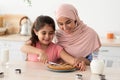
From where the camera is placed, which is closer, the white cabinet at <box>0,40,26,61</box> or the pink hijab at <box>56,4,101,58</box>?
the pink hijab at <box>56,4,101,58</box>

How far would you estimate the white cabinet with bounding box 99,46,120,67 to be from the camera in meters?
3.45

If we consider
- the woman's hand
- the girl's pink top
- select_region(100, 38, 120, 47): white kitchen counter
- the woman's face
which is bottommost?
the woman's hand

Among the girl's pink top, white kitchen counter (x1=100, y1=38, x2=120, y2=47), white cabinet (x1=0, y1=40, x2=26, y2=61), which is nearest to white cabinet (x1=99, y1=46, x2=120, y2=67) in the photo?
white kitchen counter (x1=100, y1=38, x2=120, y2=47)

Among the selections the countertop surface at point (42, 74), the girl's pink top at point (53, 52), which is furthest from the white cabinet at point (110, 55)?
the countertop surface at point (42, 74)

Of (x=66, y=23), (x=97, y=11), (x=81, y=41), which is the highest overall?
(x=97, y=11)

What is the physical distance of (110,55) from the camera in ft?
11.4

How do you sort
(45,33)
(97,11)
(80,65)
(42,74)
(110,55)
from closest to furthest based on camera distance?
(42,74)
(80,65)
(45,33)
(110,55)
(97,11)

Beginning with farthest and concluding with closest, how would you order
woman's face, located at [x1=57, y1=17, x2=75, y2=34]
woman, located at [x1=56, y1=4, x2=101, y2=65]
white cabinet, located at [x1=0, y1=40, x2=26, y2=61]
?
1. white cabinet, located at [x1=0, y1=40, x2=26, y2=61]
2. woman, located at [x1=56, y1=4, x2=101, y2=65]
3. woman's face, located at [x1=57, y1=17, x2=75, y2=34]

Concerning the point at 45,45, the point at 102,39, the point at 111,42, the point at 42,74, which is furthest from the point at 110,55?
the point at 42,74

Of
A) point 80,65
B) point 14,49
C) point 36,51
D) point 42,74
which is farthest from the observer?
point 14,49

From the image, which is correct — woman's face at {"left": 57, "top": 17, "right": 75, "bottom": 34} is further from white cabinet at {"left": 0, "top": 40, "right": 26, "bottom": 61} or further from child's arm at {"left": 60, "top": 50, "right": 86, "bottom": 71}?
white cabinet at {"left": 0, "top": 40, "right": 26, "bottom": 61}

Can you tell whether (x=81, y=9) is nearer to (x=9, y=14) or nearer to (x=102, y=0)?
(x=102, y=0)

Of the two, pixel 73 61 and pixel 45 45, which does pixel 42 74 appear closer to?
pixel 73 61

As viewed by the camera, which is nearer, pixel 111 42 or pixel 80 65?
pixel 80 65
